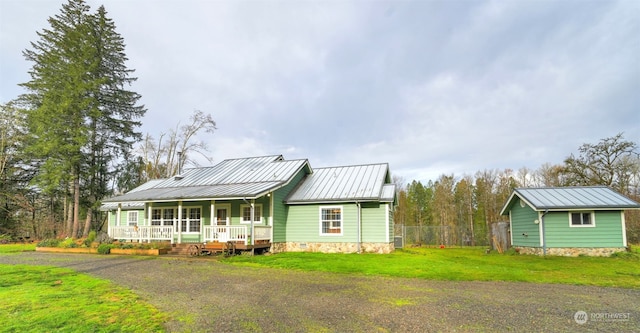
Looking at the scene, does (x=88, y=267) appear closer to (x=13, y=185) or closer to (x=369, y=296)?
(x=369, y=296)

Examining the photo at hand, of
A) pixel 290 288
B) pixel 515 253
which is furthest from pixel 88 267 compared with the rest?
pixel 515 253

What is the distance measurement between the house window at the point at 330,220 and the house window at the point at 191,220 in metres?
6.89

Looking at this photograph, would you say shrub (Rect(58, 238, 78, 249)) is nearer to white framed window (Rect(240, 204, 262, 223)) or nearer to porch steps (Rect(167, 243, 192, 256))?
porch steps (Rect(167, 243, 192, 256))

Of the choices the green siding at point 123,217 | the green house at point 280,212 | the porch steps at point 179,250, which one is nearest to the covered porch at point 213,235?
the green house at point 280,212

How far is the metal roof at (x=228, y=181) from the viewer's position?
16234mm

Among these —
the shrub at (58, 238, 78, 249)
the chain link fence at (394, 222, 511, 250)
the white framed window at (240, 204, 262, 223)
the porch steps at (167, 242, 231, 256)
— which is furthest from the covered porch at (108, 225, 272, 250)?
the chain link fence at (394, 222, 511, 250)

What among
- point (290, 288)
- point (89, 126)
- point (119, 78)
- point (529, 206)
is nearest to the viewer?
point (290, 288)

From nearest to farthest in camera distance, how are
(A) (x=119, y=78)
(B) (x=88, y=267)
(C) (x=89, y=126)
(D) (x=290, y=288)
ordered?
(D) (x=290, y=288) → (B) (x=88, y=267) → (C) (x=89, y=126) → (A) (x=119, y=78)

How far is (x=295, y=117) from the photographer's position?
2467 cm

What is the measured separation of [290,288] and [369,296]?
1935 millimetres

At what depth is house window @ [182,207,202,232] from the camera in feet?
60.5

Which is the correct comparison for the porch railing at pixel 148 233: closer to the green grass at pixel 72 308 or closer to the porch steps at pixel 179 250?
the porch steps at pixel 179 250

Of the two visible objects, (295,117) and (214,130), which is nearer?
(295,117)

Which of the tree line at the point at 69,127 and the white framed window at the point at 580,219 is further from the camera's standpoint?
the tree line at the point at 69,127
